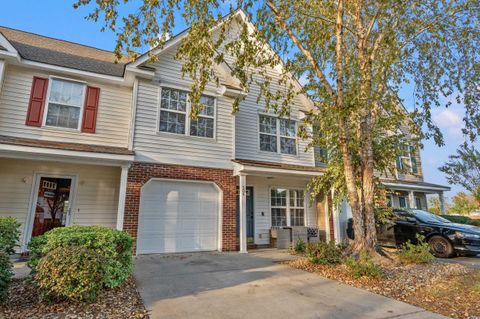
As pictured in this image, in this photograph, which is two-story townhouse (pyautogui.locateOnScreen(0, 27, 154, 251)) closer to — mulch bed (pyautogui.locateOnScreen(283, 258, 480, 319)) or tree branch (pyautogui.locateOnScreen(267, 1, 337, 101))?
tree branch (pyautogui.locateOnScreen(267, 1, 337, 101))

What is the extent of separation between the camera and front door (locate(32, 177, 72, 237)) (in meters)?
8.30

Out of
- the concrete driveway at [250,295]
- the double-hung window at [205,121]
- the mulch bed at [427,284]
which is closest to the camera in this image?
the concrete driveway at [250,295]

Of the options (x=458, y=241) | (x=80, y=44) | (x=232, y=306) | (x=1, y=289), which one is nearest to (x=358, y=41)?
(x=458, y=241)

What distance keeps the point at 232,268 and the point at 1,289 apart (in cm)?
432

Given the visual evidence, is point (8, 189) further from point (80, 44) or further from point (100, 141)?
point (80, 44)

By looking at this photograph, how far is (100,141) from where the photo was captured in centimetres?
893

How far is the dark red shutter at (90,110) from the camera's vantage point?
29.1 ft

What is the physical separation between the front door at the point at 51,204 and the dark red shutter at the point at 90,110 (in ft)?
5.73

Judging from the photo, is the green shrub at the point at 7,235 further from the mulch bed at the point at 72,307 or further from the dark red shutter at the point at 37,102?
the dark red shutter at the point at 37,102

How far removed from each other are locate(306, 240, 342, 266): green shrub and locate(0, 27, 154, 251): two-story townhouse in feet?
17.5

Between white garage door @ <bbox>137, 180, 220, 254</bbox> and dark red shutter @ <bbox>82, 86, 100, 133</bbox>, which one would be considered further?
dark red shutter @ <bbox>82, 86, 100, 133</bbox>

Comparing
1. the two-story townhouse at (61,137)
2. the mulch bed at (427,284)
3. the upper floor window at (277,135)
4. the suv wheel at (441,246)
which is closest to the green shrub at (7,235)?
the two-story townhouse at (61,137)

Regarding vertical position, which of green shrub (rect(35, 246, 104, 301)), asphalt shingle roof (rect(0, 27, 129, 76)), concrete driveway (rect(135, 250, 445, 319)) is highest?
asphalt shingle roof (rect(0, 27, 129, 76))

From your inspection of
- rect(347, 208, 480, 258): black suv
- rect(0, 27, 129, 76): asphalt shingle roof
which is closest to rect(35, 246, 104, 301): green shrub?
rect(0, 27, 129, 76): asphalt shingle roof
